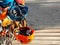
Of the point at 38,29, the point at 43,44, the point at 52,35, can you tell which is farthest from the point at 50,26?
the point at 43,44

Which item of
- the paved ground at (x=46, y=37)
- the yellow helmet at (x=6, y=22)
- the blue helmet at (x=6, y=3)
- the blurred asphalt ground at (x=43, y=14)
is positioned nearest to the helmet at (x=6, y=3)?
the blue helmet at (x=6, y=3)

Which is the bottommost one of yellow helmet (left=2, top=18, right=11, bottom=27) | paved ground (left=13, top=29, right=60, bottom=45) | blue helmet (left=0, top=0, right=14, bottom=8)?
paved ground (left=13, top=29, right=60, bottom=45)

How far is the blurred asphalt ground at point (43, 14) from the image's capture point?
392 centimetres

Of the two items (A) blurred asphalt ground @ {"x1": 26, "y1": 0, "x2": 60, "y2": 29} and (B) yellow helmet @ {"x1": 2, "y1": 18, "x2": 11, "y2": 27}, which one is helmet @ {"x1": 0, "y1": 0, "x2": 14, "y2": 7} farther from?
(A) blurred asphalt ground @ {"x1": 26, "y1": 0, "x2": 60, "y2": 29}

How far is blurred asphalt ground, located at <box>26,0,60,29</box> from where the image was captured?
392cm

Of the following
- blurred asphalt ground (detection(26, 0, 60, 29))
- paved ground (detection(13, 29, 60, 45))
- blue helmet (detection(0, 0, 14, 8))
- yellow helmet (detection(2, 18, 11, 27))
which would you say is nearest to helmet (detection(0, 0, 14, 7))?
blue helmet (detection(0, 0, 14, 8))

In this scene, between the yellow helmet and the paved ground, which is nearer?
the yellow helmet

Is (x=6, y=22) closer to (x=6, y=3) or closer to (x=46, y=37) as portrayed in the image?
(x=6, y=3)

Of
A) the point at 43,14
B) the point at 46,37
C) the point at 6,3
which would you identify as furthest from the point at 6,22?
the point at 43,14

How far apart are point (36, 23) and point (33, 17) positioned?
0.44m

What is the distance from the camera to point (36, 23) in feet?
13.2

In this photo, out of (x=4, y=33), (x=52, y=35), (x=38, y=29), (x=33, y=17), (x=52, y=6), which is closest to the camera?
(x=4, y=33)

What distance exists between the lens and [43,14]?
4605mm

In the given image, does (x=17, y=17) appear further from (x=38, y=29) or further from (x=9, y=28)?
(x=38, y=29)
